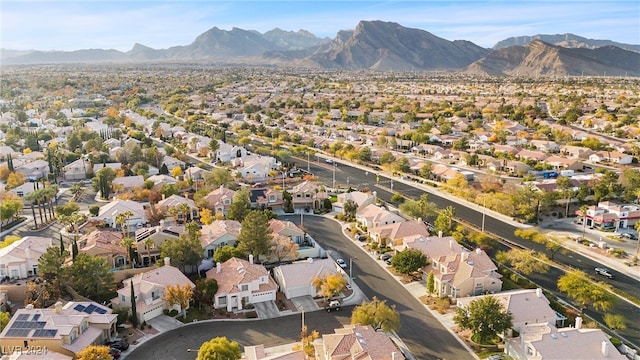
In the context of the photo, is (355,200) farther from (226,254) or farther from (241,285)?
(241,285)

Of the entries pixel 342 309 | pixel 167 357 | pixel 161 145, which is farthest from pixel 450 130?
pixel 167 357

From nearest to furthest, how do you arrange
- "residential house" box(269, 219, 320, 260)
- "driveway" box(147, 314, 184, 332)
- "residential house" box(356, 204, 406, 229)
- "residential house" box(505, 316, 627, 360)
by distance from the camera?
1. "residential house" box(505, 316, 627, 360)
2. "driveway" box(147, 314, 184, 332)
3. "residential house" box(269, 219, 320, 260)
4. "residential house" box(356, 204, 406, 229)

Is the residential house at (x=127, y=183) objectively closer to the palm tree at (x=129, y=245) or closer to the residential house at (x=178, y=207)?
the residential house at (x=178, y=207)

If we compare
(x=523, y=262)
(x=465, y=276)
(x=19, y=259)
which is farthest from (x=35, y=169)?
(x=523, y=262)

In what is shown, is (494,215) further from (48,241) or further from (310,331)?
(48,241)

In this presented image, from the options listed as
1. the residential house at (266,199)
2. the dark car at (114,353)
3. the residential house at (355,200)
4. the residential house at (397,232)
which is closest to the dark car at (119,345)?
the dark car at (114,353)

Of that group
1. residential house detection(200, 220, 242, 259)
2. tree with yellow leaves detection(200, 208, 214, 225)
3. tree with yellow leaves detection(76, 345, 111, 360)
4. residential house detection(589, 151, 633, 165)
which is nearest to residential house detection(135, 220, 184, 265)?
residential house detection(200, 220, 242, 259)

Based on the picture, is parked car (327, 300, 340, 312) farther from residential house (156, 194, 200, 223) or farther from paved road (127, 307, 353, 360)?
residential house (156, 194, 200, 223)
